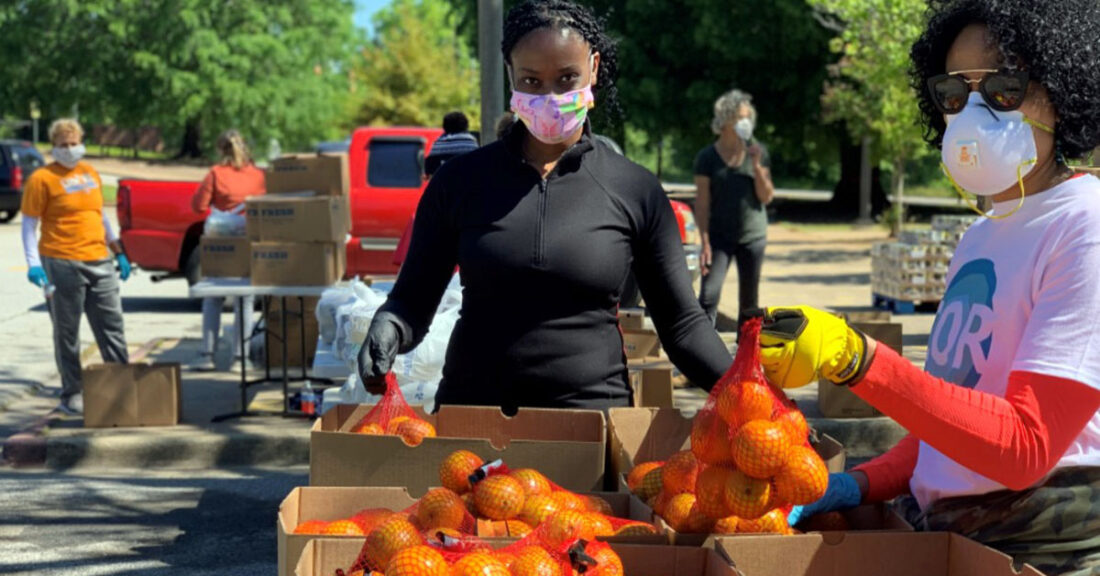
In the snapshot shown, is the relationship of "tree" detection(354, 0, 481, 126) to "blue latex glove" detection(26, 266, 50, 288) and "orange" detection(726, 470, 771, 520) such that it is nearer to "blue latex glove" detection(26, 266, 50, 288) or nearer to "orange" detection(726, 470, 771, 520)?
"blue latex glove" detection(26, 266, 50, 288)

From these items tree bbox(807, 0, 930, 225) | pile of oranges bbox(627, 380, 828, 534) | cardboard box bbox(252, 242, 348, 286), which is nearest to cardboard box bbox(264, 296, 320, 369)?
cardboard box bbox(252, 242, 348, 286)

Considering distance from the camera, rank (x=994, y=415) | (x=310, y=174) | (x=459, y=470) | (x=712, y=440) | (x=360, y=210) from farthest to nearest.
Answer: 1. (x=360, y=210)
2. (x=310, y=174)
3. (x=459, y=470)
4. (x=712, y=440)
5. (x=994, y=415)

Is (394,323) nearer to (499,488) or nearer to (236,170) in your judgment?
(499,488)

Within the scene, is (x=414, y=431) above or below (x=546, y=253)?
below

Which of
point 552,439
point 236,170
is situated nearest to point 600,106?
point 552,439

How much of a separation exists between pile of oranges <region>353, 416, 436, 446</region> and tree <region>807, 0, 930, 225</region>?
11.6m

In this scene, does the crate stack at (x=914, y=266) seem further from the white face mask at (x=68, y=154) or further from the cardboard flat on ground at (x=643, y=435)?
the cardboard flat on ground at (x=643, y=435)

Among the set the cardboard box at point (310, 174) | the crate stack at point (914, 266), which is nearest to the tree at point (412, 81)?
the crate stack at point (914, 266)

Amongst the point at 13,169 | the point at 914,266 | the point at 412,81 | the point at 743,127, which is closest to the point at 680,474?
the point at 743,127

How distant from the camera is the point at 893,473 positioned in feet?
9.11

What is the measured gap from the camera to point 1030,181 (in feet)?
7.86

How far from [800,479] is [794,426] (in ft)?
0.34

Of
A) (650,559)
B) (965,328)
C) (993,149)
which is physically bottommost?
(650,559)

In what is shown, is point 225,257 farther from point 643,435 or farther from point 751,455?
point 751,455
